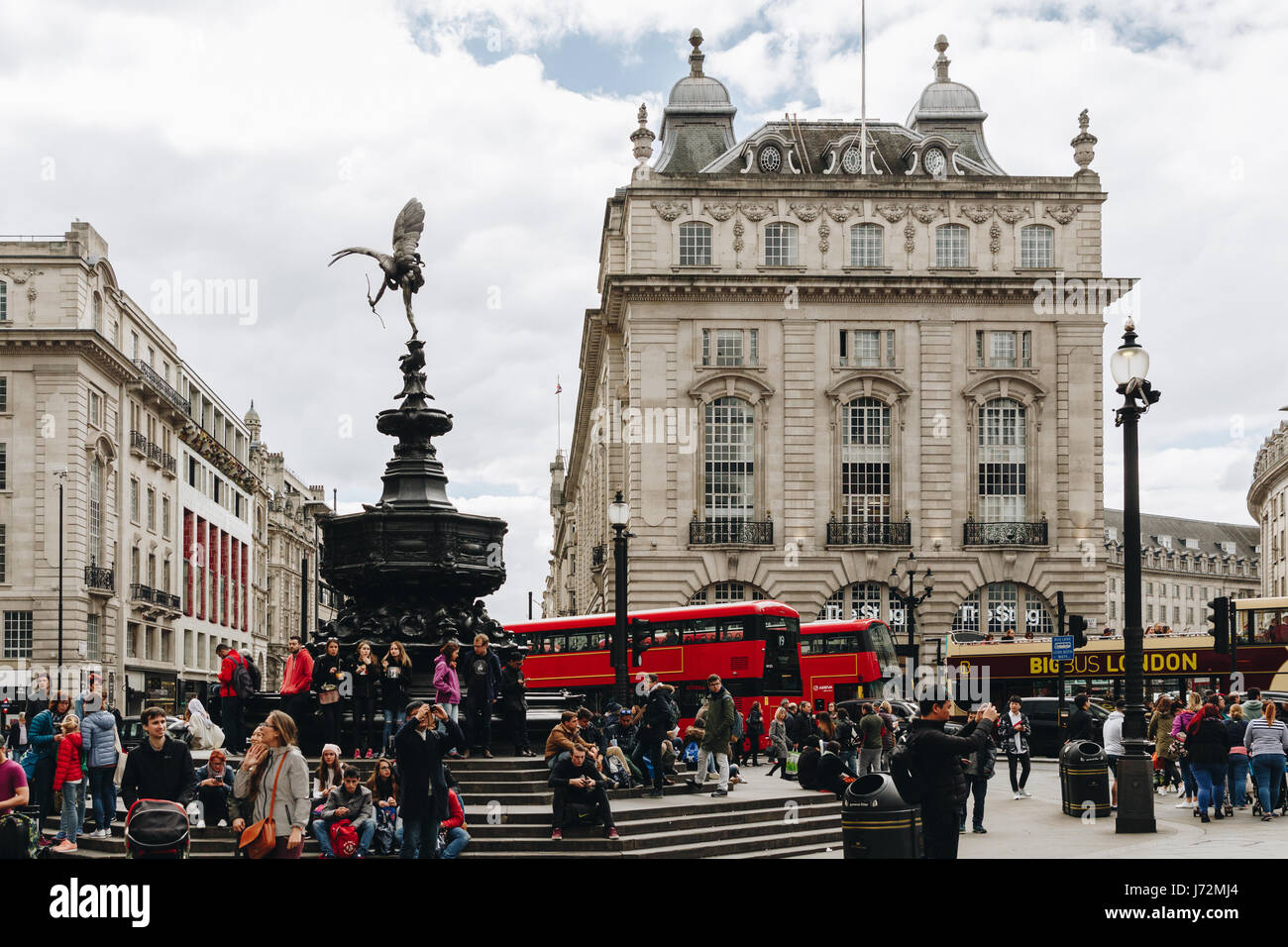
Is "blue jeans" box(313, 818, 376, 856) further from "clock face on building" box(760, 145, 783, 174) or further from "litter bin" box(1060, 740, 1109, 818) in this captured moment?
"clock face on building" box(760, 145, 783, 174)

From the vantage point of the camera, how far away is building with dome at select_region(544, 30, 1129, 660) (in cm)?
6191

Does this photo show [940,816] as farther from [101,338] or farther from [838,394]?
[101,338]

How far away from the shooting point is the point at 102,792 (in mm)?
18234

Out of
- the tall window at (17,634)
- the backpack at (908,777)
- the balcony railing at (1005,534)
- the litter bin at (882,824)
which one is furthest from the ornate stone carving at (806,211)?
the litter bin at (882,824)

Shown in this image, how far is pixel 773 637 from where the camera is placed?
4222cm

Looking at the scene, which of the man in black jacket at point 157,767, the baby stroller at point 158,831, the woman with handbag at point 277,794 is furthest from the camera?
the man in black jacket at point 157,767

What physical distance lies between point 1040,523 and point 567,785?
161 feet

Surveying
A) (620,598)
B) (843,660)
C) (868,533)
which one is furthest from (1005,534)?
(620,598)

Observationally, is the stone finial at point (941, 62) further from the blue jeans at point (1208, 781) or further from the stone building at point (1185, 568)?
the stone building at point (1185, 568)

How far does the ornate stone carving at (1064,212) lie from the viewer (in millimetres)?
63750

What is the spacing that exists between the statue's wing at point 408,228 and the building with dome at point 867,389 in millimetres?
38953

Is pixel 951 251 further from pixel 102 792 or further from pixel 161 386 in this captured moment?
pixel 102 792

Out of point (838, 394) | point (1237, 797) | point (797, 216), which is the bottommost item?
point (1237, 797)
